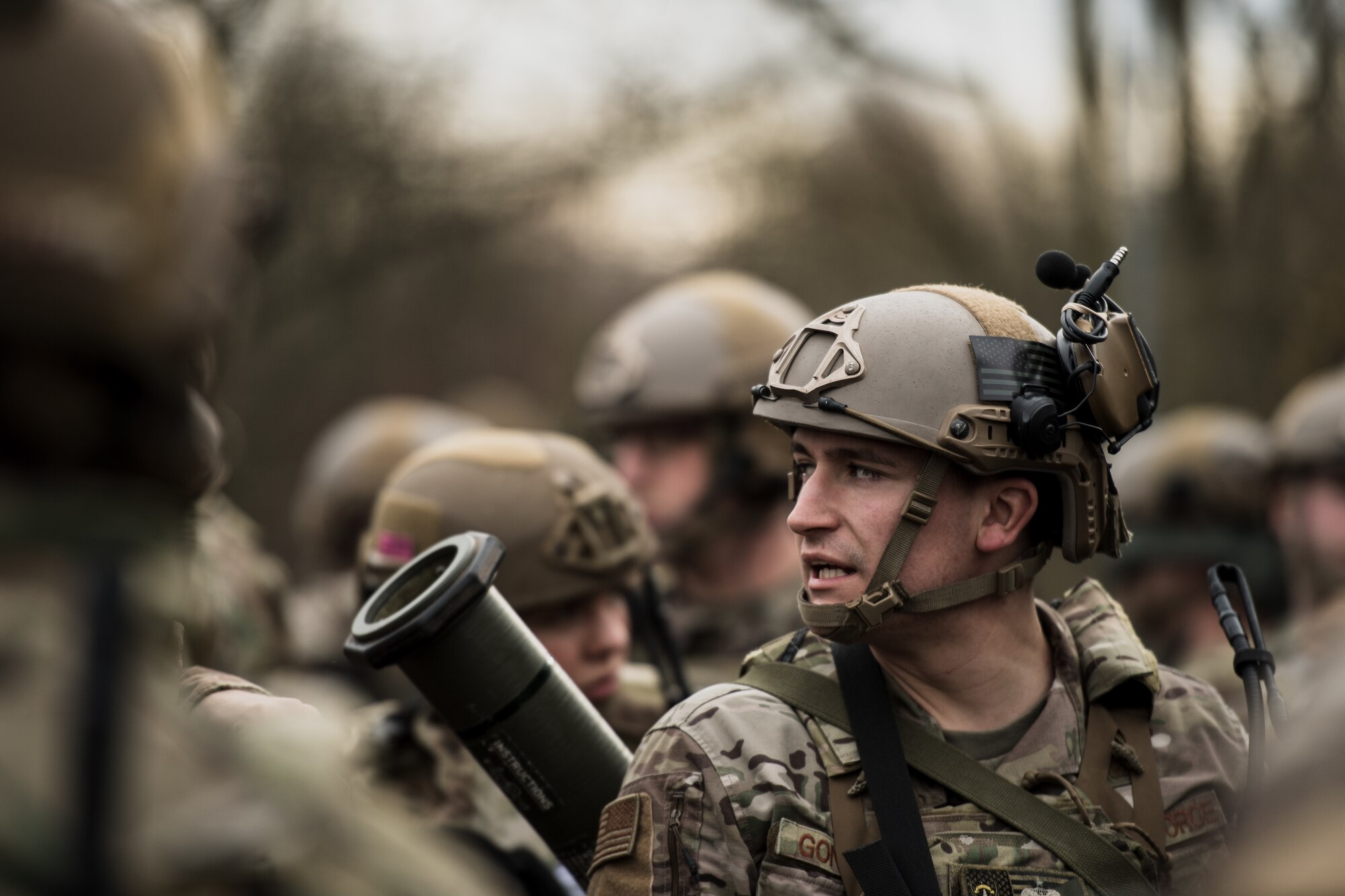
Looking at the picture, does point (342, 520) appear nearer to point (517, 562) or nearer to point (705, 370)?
point (705, 370)

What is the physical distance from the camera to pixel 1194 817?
129 inches

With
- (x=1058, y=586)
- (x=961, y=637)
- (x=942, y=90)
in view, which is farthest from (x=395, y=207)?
(x=961, y=637)

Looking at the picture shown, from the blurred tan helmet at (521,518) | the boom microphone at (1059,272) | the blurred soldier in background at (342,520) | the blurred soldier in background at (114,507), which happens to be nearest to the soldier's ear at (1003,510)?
the boom microphone at (1059,272)

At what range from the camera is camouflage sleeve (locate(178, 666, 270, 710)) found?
295 cm

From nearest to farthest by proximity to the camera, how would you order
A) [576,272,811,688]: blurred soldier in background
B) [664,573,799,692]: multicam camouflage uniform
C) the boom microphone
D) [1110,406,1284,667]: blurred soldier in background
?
the boom microphone
[664,573,799,692]: multicam camouflage uniform
[576,272,811,688]: blurred soldier in background
[1110,406,1284,667]: blurred soldier in background

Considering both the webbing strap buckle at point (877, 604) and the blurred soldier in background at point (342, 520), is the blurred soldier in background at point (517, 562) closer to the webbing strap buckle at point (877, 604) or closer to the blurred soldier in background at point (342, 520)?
the webbing strap buckle at point (877, 604)

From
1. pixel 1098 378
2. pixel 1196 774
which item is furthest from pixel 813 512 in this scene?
pixel 1196 774

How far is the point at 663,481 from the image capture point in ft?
22.0

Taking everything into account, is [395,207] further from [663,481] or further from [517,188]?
[663,481]

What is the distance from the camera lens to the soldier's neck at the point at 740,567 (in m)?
6.58

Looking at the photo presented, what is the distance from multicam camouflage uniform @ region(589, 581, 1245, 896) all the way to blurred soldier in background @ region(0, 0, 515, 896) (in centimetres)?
143

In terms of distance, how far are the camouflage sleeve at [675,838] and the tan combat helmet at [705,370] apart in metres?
3.52

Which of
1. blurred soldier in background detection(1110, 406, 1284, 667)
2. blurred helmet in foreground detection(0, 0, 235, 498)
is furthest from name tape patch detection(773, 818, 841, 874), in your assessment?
blurred soldier in background detection(1110, 406, 1284, 667)

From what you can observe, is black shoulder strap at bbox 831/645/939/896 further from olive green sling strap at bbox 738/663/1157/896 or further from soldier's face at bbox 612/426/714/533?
soldier's face at bbox 612/426/714/533
